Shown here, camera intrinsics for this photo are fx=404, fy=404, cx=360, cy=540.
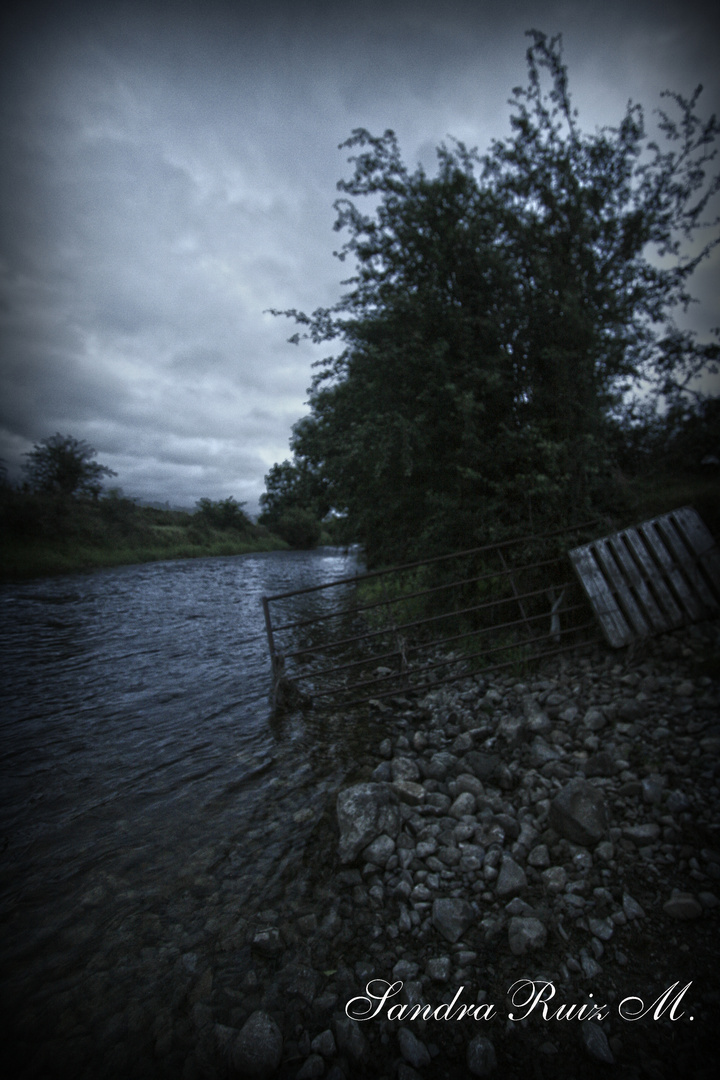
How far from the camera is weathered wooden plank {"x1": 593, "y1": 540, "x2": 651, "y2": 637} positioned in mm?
4867

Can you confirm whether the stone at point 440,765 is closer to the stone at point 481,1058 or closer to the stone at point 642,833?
the stone at point 642,833

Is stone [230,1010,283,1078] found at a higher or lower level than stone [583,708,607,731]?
higher

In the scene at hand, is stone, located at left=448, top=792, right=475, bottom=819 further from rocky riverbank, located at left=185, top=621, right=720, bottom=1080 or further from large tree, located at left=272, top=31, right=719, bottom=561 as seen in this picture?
large tree, located at left=272, top=31, right=719, bottom=561

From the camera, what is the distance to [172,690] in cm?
712

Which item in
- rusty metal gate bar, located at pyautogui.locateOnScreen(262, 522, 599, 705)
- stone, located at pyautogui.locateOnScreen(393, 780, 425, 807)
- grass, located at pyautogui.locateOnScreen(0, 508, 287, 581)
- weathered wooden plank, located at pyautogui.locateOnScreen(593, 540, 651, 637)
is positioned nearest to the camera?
stone, located at pyautogui.locateOnScreen(393, 780, 425, 807)

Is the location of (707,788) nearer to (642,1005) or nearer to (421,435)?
(642,1005)

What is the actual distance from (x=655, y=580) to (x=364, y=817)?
428cm

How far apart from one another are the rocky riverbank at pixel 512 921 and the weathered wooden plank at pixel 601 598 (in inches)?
33.8

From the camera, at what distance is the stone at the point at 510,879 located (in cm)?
265

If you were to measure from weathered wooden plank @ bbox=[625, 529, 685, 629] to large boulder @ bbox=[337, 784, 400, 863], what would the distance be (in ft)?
12.7

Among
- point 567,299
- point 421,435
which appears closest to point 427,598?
point 421,435

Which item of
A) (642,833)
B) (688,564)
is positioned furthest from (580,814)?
(688,564)

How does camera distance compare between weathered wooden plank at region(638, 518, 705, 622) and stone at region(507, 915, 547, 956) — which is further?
weathered wooden plank at region(638, 518, 705, 622)

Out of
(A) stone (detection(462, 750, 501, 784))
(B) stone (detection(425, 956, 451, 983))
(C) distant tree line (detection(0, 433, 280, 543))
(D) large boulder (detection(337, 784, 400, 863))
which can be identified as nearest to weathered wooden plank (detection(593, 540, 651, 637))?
(A) stone (detection(462, 750, 501, 784))
